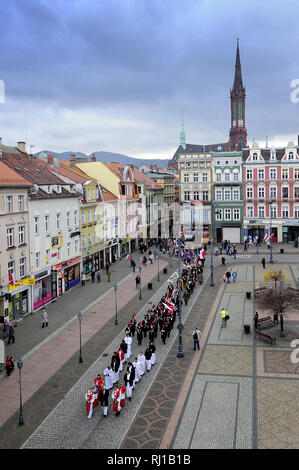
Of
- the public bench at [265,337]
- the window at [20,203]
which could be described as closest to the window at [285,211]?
the public bench at [265,337]

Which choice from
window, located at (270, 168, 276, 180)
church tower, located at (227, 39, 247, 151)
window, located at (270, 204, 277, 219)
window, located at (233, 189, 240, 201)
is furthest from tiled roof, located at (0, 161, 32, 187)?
church tower, located at (227, 39, 247, 151)

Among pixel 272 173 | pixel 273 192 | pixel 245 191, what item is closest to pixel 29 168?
pixel 245 191

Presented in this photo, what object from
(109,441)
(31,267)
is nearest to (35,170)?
(31,267)

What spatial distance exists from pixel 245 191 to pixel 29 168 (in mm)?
38954

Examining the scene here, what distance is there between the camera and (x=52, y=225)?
117ft

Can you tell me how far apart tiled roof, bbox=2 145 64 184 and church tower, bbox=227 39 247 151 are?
269 feet

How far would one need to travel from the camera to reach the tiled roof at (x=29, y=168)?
34.5 metres

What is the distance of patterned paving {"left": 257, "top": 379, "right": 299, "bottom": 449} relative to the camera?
1481cm

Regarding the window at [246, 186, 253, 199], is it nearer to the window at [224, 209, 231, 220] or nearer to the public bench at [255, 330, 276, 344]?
the window at [224, 209, 231, 220]

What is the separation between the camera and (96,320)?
30.2 metres

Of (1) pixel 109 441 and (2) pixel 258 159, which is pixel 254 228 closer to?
(2) pixel 258 159

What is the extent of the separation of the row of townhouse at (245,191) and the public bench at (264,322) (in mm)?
37435

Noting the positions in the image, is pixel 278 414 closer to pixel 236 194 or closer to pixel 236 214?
pixel 236 214

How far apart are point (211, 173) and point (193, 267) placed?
94.7 ft
